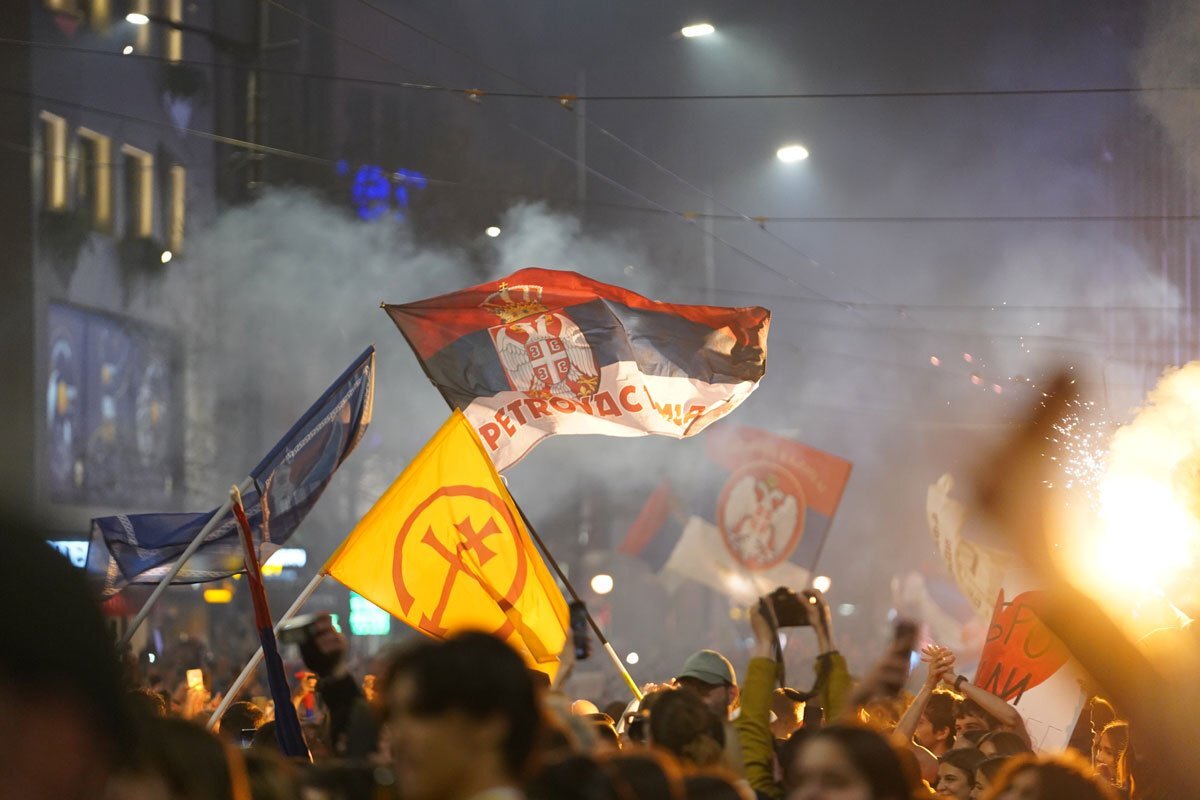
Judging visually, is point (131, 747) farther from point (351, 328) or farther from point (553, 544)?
point (553, 544)

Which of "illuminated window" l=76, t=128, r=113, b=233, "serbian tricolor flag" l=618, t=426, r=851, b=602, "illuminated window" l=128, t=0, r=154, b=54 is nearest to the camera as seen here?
"serbian tricolor flag" l=618, t=426, r=851, b=602

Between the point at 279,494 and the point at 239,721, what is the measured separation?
1.22 metres

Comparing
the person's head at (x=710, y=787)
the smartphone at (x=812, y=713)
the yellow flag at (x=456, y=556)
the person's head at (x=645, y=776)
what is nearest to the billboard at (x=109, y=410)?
the yellow flag at (x=456, y=556)

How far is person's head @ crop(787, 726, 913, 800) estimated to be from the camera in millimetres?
2961

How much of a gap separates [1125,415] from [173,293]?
A: 56.6ft

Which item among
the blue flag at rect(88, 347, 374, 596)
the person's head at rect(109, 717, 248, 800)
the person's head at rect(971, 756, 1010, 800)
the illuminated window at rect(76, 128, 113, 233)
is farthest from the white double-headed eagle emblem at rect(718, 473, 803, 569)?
the person's head at rect(109, 717, 248, 800)

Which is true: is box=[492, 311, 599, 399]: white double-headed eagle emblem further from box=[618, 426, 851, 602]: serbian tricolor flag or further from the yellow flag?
box=[618, 426, 851, 602]: serbian tricolor flag

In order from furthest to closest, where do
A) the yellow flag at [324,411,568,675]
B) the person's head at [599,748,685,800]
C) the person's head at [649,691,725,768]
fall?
the yellow flag at [324,411,568,675] < the person's head at [649,691,725,768] < the person's head at [599,748,685,800]

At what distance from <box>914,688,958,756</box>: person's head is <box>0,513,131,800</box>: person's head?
574 cm

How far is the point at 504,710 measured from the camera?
2227 millimetres

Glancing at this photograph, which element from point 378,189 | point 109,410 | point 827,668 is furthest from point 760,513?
point 378,189

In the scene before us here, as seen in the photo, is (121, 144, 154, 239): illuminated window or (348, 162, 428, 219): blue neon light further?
(348, 162, 428, 219): blue neon light

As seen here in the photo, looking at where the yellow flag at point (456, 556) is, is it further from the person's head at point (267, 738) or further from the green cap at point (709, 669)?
the green cap at point (709, 669)

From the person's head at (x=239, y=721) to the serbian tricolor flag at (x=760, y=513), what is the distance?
27.0ft
